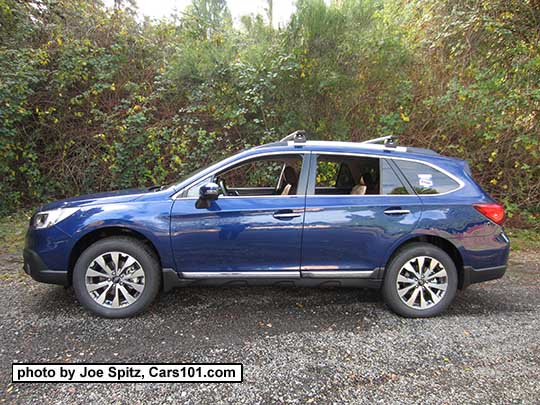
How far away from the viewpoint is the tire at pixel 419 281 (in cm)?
330

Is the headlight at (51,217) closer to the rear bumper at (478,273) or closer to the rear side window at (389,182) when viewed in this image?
the rear side window at (389,182)

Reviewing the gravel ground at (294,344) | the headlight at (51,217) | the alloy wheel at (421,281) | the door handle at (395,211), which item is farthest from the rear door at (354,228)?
the headlight at (51,217)

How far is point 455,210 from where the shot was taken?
129 inches

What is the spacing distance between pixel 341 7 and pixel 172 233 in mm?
5276

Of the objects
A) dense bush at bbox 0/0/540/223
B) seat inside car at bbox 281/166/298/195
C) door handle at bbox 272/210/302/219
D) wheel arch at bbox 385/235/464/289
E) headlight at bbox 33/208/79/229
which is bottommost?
wheel arch at bbox 385/235/464/289

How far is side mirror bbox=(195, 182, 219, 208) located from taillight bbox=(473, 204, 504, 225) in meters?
2.45

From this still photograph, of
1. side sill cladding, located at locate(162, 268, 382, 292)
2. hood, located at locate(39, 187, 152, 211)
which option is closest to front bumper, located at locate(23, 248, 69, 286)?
hood, located at locate(39, 187, 152, 211)

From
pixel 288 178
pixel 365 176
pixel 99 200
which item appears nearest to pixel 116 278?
pixel 99 200

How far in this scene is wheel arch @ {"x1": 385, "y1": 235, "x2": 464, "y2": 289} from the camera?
3.33 metres

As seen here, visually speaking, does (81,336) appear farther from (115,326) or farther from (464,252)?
(464,252)

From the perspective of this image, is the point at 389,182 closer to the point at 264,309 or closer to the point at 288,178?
the point at 288,178

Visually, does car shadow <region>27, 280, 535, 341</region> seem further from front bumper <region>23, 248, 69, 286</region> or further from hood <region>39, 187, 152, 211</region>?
hood <region>39, 187, 152, 211</region>

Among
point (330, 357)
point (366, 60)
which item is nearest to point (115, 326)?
point (330, 357)

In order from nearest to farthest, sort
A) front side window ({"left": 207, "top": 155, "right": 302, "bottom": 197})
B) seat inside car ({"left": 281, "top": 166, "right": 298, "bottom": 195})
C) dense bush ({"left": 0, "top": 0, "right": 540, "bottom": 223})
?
front side window ({"left": 207, "top": 155, "right": 302, "bottom": 197}) < seat inside car ({"left": 281, "top": 166, "right": 298, "bottom": 195}) < dense bush ({"left": 0, "top": 0, "right": 540, "bottom": 223})
